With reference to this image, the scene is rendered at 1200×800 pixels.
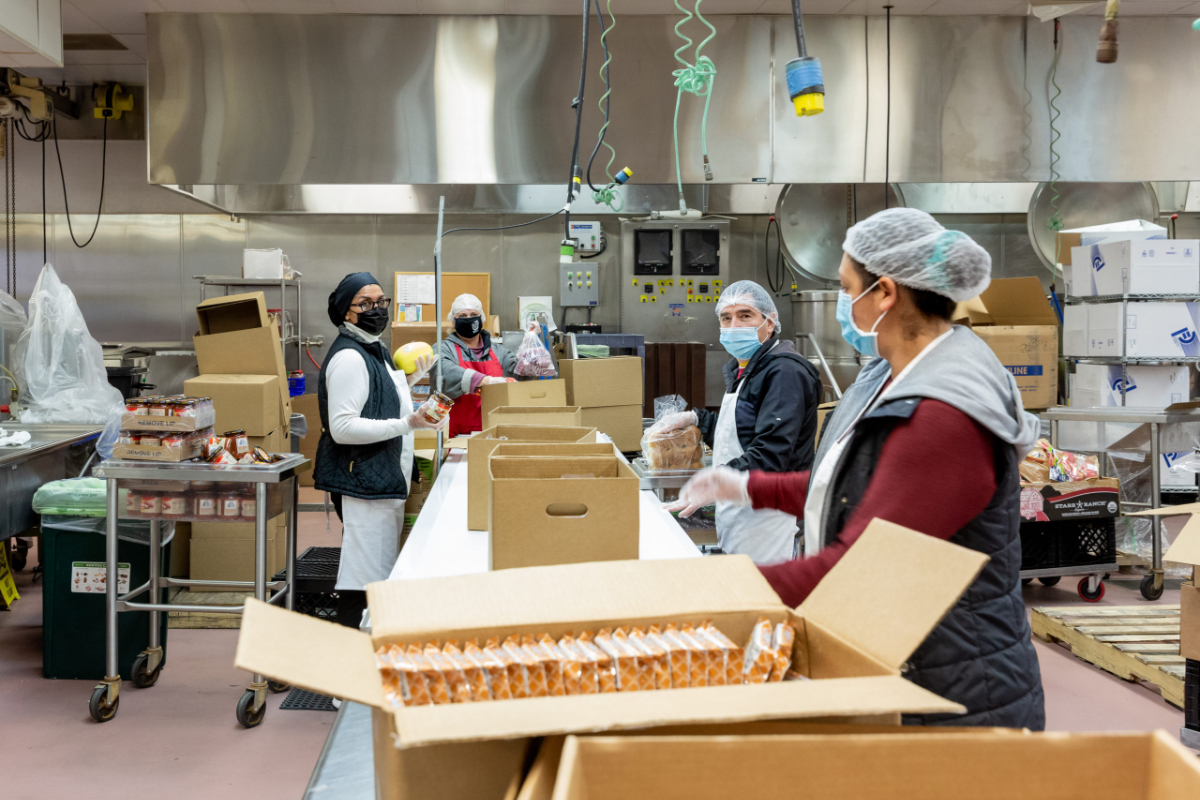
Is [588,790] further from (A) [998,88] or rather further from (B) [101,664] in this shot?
(A) [998,88]

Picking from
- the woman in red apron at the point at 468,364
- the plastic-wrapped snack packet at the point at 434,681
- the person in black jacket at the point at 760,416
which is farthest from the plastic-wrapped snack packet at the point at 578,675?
the woman in red apron at the point at 468,364

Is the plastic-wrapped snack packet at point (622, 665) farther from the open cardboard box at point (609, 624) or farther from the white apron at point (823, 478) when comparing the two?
the white apron at point (823, 478)

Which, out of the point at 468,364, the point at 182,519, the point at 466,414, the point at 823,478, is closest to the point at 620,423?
the point at 466,414

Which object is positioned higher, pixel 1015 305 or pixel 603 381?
pixel 1015 305

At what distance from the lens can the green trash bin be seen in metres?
3.12

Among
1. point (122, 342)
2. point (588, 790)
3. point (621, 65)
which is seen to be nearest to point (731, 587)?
point (588, 790)

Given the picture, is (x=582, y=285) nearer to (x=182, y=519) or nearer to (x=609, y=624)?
(x=182, y=519)

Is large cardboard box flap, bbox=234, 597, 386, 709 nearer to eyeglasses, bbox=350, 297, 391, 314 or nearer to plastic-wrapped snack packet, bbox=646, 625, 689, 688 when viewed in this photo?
plastic-wrapped snack packet, bbox=646, 625, 689, 688

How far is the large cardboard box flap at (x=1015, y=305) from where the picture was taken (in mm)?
5031

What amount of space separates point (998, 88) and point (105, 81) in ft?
21.3

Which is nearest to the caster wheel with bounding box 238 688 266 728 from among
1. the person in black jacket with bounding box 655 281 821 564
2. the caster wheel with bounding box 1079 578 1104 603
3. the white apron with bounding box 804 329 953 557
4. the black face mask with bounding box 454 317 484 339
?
the person in black jacket with bounding box 655 281 821 564

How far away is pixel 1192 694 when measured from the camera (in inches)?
89.4

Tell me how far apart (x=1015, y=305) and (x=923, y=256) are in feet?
14.3

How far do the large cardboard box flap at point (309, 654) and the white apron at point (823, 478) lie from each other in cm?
71
